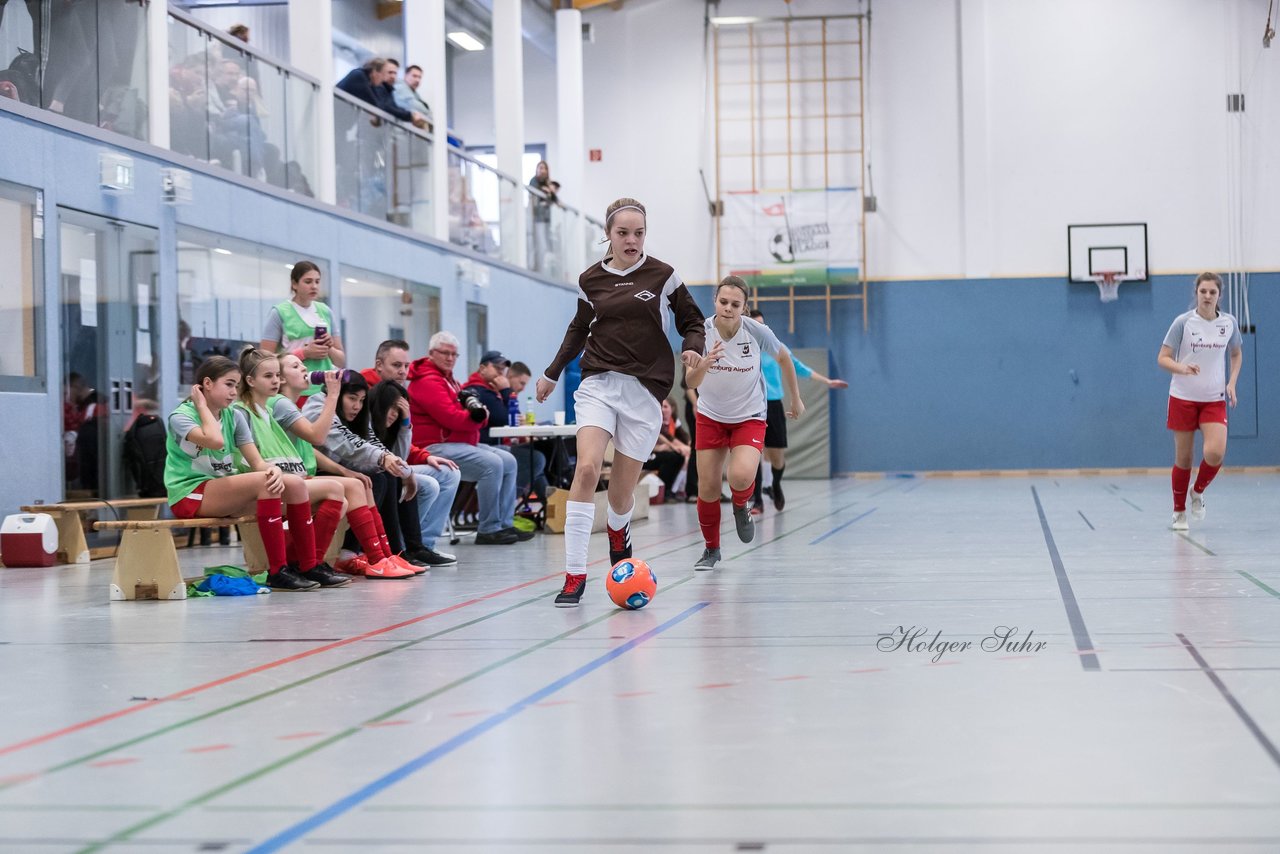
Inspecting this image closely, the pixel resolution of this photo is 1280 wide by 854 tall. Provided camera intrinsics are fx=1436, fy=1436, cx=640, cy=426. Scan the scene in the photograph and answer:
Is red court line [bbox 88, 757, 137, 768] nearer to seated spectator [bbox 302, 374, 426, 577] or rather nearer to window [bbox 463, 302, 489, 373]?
seated spectator [bbox 302, 374, 426, 577]

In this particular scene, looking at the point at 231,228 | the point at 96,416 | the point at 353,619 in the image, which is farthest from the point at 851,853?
the point at 231,228

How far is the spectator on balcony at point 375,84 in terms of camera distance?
14102 mm

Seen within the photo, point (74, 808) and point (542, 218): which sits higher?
point (542, 218)

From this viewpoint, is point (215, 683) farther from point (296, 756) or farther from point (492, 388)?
point (492, 388)

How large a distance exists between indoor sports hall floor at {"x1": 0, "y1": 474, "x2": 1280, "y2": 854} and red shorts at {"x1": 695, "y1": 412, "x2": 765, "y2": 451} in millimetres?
1028

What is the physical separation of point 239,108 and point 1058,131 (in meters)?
14.4

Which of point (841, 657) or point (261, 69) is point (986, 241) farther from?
point (841, 657)

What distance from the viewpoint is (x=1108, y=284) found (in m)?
21.9

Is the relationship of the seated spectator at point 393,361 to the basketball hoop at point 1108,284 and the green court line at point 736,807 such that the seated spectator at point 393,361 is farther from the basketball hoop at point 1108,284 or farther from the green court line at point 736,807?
the basketball hoop at point 1108,284

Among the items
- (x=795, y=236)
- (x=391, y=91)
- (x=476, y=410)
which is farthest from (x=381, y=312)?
(x=795, y=236)

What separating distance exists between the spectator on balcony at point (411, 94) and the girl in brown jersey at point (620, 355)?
9.08 m

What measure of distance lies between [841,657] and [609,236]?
7.96ft

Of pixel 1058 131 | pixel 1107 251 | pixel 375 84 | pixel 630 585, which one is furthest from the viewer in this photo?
pixel 1058 131

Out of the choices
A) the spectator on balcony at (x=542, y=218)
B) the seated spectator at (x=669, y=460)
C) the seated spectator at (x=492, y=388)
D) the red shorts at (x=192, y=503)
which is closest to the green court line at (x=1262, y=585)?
the red shorts at (x=192, y=503)
